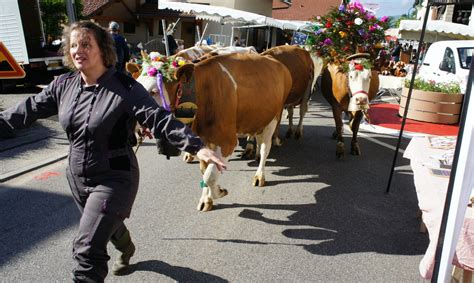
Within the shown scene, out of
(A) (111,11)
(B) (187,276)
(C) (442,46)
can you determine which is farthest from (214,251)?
(A) (111,11)

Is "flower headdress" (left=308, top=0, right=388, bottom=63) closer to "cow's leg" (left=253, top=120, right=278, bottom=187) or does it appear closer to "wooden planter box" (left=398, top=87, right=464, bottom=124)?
"cow's leg" (left=253, top=120, right=278, bottom=187)

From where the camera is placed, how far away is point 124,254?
122 inches

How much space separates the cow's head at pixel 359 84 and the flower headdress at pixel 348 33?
560mm

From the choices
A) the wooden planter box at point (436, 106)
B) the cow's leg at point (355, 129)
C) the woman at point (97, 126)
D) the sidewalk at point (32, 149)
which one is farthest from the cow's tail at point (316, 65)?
the woman at point (97, 126)

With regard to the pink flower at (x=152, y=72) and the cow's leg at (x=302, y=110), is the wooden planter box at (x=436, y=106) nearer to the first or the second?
the cow's leg at (x=302, y=110)

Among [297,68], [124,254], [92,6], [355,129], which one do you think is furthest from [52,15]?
[124,254]

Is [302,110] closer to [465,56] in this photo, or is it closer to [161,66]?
[161,66]

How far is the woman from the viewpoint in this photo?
2344 millimetres

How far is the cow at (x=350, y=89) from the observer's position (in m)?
6.16

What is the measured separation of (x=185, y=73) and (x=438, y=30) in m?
17.1

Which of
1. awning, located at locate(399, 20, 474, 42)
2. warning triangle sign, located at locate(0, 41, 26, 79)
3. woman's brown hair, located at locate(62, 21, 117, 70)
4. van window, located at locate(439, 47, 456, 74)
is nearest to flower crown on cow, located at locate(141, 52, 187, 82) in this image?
woman's brown hair, located at locate(62, 21, 117, 70)

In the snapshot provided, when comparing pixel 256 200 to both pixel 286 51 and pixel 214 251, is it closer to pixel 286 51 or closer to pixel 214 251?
pixel 214 251

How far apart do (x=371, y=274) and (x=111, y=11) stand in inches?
1004

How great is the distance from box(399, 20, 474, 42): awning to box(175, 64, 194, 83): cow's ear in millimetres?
15502
